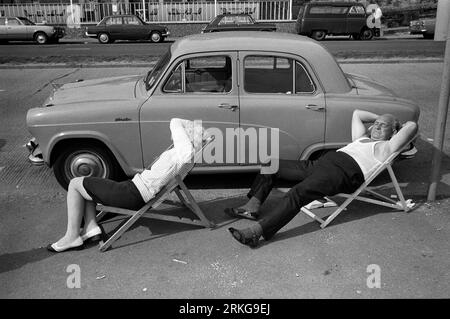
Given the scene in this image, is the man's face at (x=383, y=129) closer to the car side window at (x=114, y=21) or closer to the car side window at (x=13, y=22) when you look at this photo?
the car side window at (x=114, y=21)

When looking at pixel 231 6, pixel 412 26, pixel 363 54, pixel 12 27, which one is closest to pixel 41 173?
pixel 363 54

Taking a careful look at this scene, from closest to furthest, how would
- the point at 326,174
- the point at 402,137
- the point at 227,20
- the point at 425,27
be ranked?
1. the point at 326,174
2. the point at 402,137
3. the point at 227,20
4. the point at 425,27

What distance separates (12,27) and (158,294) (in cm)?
2381

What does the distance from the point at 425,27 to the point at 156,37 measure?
13.8 m

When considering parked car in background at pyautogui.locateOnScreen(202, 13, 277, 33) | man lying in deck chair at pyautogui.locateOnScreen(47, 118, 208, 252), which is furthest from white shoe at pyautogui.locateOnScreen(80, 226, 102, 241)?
parked car in background at pyautogui.locateOnScreen(202, 13, 277, 33)

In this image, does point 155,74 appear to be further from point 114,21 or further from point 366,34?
point 366,34

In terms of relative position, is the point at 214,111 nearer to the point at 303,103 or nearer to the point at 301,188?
the point at 303,103

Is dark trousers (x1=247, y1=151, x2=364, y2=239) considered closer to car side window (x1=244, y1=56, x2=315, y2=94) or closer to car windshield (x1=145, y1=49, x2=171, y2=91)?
car side window (x1=244, y1=56, x2=315, y2=94)

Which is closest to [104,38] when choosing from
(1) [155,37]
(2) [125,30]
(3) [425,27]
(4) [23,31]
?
(2) [125,30]

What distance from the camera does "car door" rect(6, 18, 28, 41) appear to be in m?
24.0

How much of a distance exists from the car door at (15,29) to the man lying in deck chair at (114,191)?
22.6 meters

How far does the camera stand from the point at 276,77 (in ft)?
18.3

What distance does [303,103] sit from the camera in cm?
538

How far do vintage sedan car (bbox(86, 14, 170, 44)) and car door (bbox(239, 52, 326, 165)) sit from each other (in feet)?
67.6
